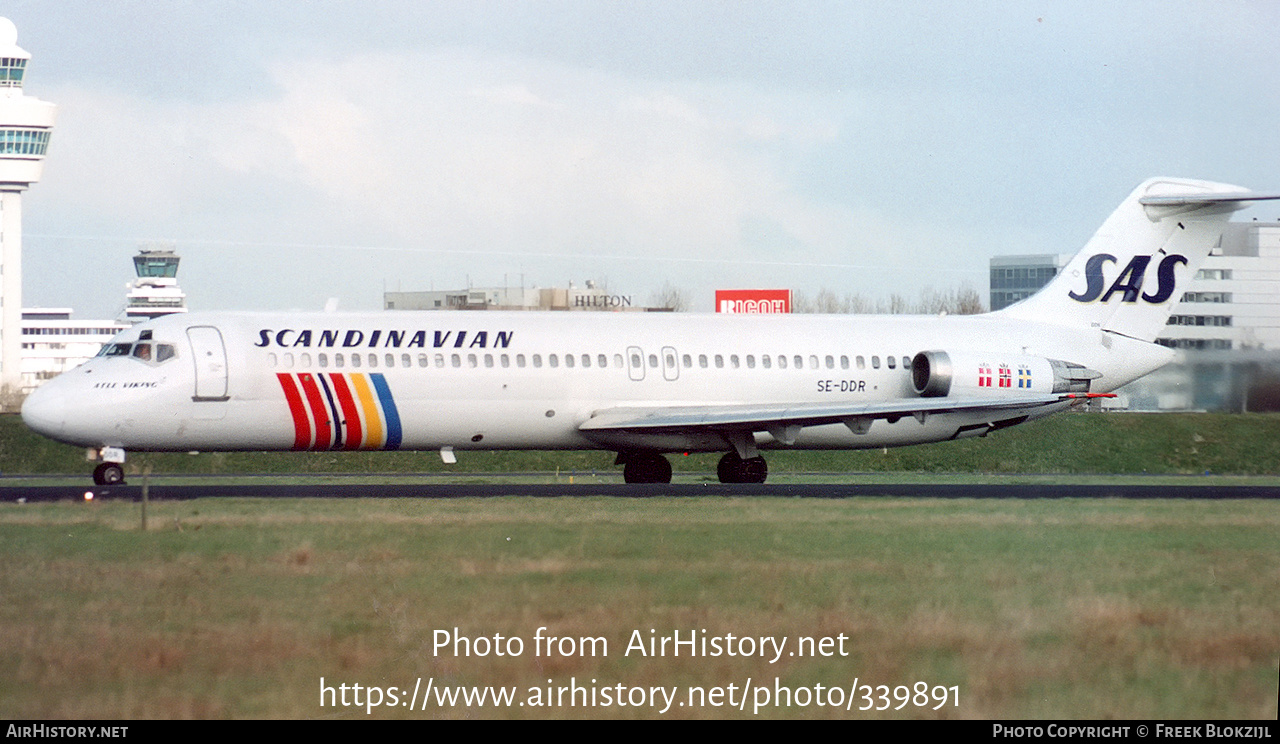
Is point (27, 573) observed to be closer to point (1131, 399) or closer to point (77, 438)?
point (77, 438)

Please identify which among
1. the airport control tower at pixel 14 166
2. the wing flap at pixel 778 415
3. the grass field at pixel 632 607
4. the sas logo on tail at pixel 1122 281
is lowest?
the grass field at pixel 632 607

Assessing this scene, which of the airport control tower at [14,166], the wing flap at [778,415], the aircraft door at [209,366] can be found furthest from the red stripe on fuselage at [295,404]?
the airport control tower at [14,166]

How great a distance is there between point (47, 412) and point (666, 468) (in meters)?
13.0

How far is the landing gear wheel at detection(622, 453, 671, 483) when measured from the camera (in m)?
35.6

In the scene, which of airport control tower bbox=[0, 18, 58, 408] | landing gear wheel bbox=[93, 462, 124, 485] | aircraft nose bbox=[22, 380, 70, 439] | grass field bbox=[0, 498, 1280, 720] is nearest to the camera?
grass field bbox=[0, 498, 1280, 720]

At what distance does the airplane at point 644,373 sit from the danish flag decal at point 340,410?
3 centimetres

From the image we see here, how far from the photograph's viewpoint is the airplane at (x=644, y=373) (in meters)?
31.2

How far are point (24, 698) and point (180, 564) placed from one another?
682cm

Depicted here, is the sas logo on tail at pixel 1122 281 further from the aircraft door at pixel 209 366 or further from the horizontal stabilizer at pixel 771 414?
the aircraft door at pixel 209 366

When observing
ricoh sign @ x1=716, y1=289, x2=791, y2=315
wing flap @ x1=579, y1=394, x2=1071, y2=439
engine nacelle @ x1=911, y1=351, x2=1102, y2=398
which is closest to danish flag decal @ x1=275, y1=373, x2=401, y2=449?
wing flap @ x1=579, y1=394, x2=1071, y2=439

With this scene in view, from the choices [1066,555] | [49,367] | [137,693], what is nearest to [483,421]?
[1066,555]

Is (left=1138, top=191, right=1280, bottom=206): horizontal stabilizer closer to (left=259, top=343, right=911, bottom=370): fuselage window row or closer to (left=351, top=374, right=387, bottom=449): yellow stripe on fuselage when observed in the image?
(left=259, top=343, right=911, bottom=370): fuselage window row

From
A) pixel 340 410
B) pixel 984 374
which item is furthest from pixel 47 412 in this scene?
pixel 984 374

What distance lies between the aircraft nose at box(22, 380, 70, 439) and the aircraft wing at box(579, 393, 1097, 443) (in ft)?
33.5
